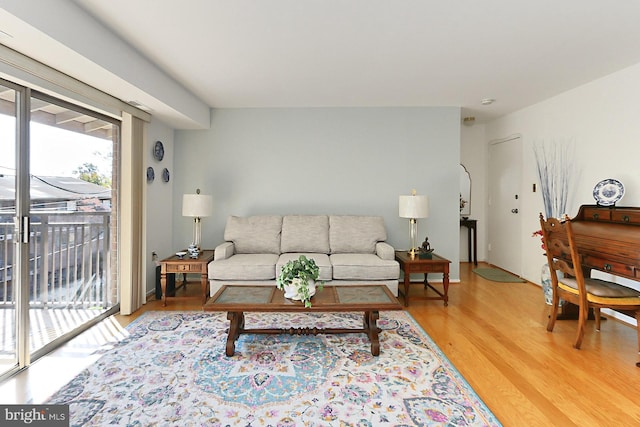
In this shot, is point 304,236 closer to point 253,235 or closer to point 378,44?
point 253,235

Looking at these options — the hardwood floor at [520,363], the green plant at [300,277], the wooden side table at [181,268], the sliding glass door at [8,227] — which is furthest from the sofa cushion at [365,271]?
the sliding glass door at [8,227]

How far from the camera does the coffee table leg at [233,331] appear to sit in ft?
8.05

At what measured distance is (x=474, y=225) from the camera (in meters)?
5.61

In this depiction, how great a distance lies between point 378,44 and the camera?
8.59 ft

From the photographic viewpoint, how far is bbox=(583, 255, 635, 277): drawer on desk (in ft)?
8.00

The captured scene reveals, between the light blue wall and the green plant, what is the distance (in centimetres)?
198

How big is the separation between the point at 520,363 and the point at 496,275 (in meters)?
→ 2.77

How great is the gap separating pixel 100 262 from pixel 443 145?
4410mm

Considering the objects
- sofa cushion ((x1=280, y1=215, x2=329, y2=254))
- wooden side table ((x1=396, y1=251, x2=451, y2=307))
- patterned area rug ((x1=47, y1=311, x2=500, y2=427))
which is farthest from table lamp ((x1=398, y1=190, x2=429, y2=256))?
patterned area rug ((x1=47, y1=311, x2=500, y2=427))

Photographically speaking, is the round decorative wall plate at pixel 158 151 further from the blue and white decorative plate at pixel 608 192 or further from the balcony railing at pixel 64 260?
the blue and white decorative plate at pixel 608 192

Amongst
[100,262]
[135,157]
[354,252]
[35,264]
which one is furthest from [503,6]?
[100,262]

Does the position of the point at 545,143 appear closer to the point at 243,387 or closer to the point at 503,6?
the point at 503,6

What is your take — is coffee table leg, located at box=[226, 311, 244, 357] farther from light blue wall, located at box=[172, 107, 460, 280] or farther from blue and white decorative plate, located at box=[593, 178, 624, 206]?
blue and white decorative plate, located at box=[593, 178, 624, 206]

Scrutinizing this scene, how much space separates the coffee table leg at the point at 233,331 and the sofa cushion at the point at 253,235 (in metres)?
1.50
